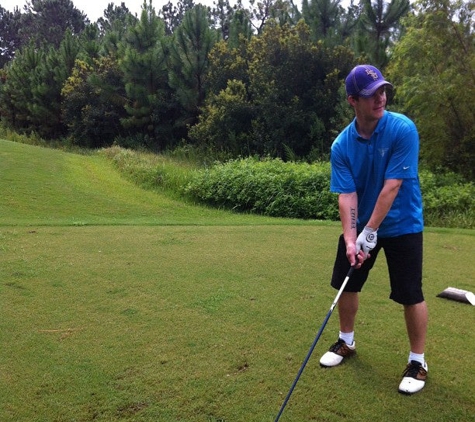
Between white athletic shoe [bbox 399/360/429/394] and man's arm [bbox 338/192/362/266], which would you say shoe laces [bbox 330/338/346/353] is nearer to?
white athletic shoe [bbox 399/360/429/394]

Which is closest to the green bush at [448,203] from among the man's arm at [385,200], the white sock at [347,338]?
the white sock at [347,338]

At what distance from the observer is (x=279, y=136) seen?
58.7 ft

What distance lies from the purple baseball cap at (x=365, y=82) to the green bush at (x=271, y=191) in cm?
711

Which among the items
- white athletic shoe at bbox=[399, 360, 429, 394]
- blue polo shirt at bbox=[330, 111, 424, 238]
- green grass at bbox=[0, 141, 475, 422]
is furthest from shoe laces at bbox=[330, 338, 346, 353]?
blue polo shirt at bbox=[330, 111, 424, 238]

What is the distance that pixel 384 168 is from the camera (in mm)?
2779

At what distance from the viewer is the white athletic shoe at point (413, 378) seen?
8.89 ft

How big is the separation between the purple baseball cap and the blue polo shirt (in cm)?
19

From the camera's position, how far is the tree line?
11836 mm

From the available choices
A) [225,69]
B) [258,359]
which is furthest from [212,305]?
[225,69]

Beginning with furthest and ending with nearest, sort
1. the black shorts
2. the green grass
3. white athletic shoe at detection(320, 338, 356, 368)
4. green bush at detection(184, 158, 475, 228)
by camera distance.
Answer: green bush at detection(184, 158, 475, 228), white athletic shoe at detection(320, 338, 356, 368), the black shorts, the green grass

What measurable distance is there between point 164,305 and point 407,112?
10685mm

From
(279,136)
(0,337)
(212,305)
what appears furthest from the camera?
(279,136)

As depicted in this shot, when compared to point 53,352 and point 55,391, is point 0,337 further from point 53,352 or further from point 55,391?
point 55,391

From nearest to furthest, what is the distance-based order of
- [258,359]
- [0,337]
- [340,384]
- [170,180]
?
[340,384] < [258,359] < [0,337] < [170,180]
